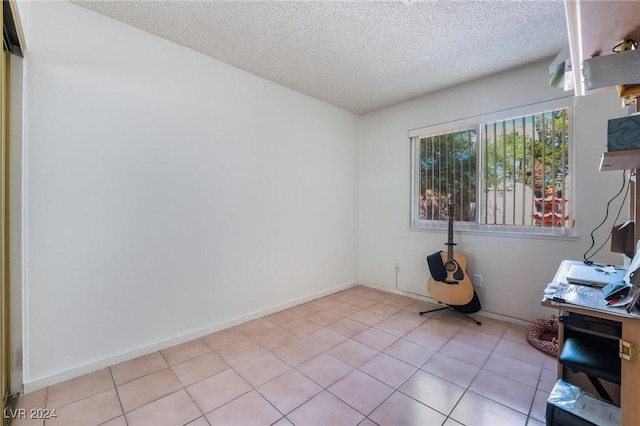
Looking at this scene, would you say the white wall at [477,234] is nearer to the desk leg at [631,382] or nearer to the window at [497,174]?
the window at [497,174]

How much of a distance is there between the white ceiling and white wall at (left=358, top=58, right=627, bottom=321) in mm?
289

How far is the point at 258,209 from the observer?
2.84 metres

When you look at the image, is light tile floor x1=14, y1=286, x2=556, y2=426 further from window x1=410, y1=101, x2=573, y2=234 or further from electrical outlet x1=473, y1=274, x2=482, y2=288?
window x1=410, y1=101, x2=573, y2=234

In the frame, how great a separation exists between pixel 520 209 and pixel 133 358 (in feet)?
12.0

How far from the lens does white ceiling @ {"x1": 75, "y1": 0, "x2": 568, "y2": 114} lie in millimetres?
1832

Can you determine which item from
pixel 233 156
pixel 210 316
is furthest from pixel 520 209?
pixel 210 316

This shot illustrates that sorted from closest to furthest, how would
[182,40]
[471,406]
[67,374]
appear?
[471,406] → [67,374] → [182,40]

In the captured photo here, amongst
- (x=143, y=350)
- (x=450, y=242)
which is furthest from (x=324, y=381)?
(x=450, y=242)

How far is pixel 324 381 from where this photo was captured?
1.79m

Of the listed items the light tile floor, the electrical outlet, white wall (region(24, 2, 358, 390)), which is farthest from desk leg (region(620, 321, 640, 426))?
white wall (region(24, 2, 358, 390))

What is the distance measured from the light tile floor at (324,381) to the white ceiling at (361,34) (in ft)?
8.25

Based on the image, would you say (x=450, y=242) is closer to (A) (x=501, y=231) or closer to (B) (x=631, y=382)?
(A) (x=501, y=231)

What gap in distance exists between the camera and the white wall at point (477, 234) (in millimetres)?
2232

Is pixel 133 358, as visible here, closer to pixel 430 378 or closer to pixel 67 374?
pixel 67 374
